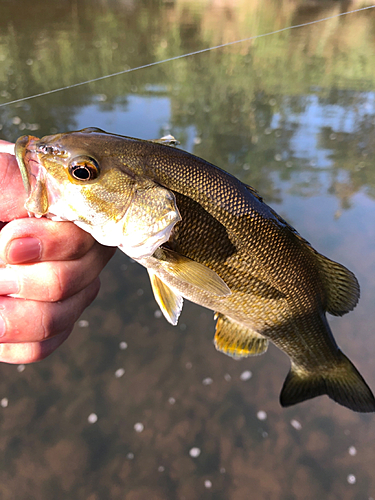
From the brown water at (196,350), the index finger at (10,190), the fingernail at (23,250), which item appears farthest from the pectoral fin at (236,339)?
the brown water at (196,350)

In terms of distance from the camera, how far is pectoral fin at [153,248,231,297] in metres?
1.17

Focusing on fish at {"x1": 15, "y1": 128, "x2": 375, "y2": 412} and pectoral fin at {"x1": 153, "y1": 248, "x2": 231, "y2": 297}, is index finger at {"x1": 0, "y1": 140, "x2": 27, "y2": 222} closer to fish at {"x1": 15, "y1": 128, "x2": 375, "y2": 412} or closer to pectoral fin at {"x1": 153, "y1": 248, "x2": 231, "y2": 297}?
fish at {"x1": 15, "y1": 128, "x2": 375, "y2": 412}

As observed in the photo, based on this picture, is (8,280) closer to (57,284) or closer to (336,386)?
(57,284)

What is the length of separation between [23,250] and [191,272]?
0.58 m

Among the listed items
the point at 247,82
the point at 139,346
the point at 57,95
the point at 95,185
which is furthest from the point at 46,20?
the point at 95,185

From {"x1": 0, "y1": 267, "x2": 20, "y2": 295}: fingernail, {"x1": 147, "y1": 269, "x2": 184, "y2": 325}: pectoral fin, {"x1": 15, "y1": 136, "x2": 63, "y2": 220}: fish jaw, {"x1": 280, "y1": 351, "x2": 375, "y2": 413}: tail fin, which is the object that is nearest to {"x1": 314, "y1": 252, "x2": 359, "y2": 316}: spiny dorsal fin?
{"x1": 280, "y1": 351, "x2": 375, "y2": 413}: tail fin

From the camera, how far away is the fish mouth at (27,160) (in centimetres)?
103

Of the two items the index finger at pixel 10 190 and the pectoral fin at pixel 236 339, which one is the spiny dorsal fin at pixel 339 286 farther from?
the index finger at pixel 10 190

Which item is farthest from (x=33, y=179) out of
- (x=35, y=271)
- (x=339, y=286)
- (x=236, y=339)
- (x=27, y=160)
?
(x=339, y=286)

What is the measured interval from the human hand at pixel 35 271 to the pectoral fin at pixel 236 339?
0.62 metres

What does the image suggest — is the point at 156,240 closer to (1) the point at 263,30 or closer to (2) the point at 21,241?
(2) the point at 21,241

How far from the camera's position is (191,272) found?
3.83 ft

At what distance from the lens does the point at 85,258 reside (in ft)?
4.51

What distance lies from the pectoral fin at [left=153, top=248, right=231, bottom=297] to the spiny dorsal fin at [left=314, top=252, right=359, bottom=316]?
51 centimetres
